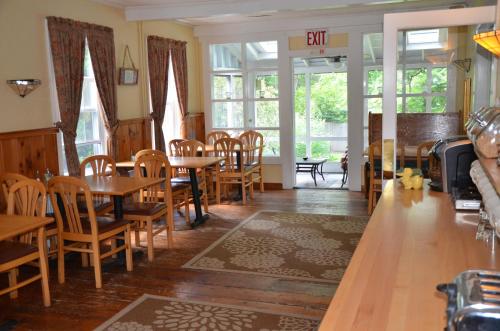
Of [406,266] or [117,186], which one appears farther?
[117,186]

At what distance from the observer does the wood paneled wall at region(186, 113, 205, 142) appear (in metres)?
7.47

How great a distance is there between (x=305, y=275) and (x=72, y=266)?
1978 mm

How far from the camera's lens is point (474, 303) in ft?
3.18

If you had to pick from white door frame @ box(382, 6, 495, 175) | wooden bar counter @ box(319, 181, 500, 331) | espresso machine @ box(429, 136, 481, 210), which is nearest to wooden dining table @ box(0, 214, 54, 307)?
wooden bar counter @ box(319, 181, 500, 331)

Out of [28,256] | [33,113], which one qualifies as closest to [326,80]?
[33,113]

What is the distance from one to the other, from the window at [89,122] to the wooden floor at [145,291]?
1469mm

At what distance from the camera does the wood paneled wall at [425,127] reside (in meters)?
6.32

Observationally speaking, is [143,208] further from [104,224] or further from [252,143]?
[252,143]

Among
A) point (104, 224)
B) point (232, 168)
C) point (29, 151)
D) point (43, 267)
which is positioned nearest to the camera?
point (43, 267)

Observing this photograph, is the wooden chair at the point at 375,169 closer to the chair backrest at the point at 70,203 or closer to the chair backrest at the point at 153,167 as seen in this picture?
the chair backrest at the point at 153,167

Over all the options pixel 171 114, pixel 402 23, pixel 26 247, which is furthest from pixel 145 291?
pixel 171 114

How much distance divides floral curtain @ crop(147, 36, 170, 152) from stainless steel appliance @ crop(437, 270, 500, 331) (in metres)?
5.68

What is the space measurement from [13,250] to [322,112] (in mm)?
7360

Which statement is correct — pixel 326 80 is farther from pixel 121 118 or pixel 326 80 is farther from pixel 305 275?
pixel 305 275
